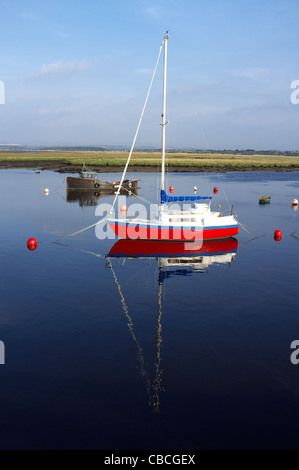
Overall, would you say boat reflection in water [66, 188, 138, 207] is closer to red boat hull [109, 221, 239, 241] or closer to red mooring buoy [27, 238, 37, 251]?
red boat hull [109, 221, 239, 241]

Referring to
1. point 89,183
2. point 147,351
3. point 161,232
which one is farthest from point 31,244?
point 89,183

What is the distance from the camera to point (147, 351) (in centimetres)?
1839

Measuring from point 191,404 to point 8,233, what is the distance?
34.6 metres

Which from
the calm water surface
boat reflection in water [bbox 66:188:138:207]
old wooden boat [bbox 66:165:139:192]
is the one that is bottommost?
the calm water surface

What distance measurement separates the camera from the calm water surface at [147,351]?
43.5 ft

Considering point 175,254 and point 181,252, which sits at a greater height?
point 181,252

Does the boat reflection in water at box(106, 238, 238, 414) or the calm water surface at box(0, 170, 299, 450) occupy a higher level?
the boat reflection in water at box(106, 238, 238, 414)

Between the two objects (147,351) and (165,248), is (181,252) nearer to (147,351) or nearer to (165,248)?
(165,248)

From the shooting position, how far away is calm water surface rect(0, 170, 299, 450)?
43.5 feet

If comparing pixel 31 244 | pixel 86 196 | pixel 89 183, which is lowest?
pixel 31 244

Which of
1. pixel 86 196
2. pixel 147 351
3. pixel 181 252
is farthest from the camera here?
pixel 86 196

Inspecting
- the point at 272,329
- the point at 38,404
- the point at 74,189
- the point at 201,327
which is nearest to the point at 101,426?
the point at 38,404

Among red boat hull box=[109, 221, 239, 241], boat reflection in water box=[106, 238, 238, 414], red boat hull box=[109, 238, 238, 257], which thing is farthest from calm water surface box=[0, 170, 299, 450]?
red boat hull box=[109, 221, 239, 241]

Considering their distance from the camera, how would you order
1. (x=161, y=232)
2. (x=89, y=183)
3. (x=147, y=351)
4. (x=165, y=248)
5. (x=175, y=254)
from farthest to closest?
(x=89, y=183) → (x=165, y=248) → (x=161, y=232) → (x=175, y=254) → (x=147, y=351)
